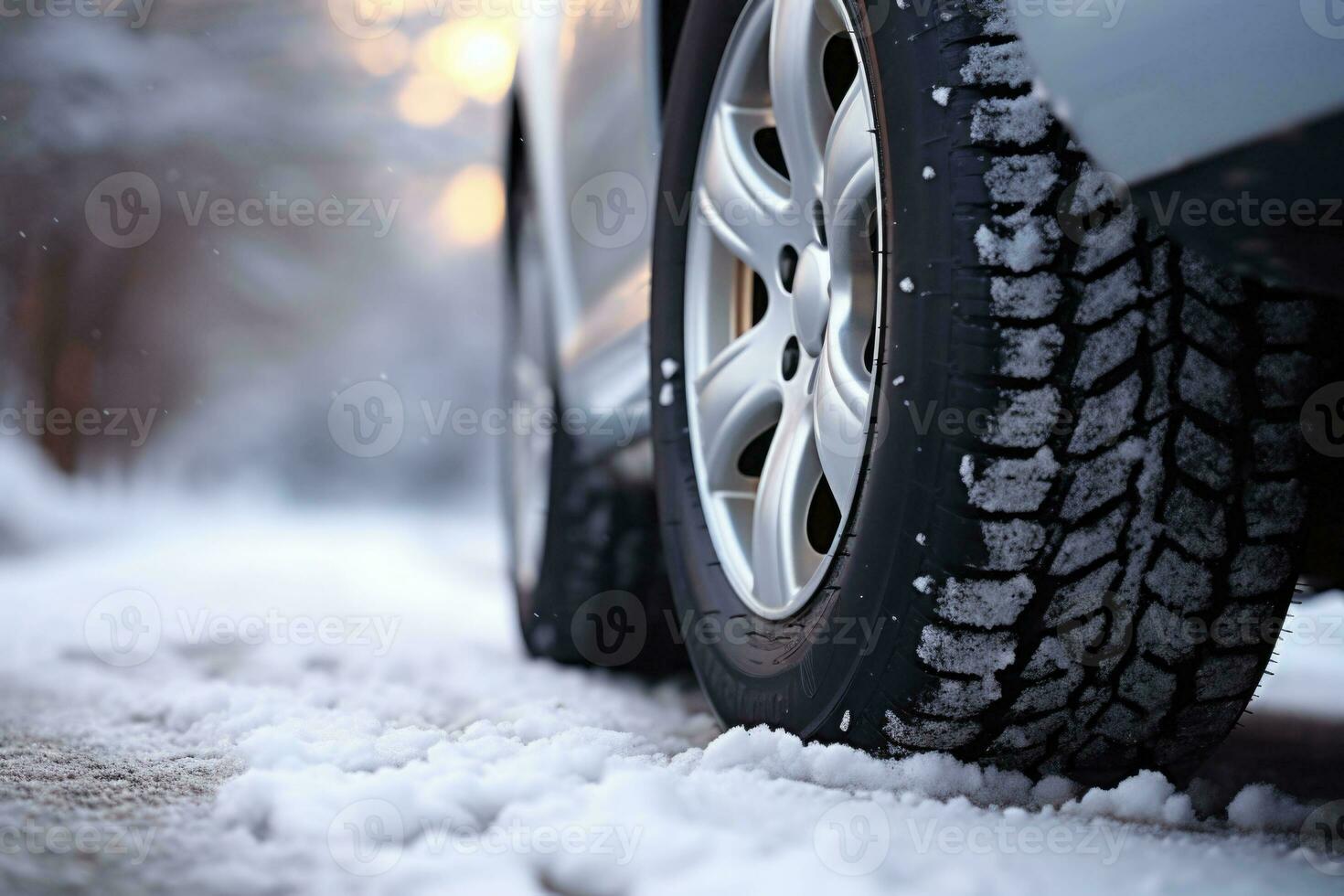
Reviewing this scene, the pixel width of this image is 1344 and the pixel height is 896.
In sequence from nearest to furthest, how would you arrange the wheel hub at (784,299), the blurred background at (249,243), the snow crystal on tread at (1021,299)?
the snow crystal on tread at (1021,299) < the wheel hub at (784,299) < the blurred background at (249,243)

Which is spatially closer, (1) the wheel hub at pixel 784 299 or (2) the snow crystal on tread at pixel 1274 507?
(2) the snow crystal on tread at pixel 1274 507

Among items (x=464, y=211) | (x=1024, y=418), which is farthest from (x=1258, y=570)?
(x=464, y=211)

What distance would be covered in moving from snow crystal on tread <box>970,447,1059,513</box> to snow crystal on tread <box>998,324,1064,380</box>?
0.07 meters

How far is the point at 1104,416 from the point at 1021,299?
121mm

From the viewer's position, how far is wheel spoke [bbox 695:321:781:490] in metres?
1.32

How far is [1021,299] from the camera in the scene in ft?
2.89

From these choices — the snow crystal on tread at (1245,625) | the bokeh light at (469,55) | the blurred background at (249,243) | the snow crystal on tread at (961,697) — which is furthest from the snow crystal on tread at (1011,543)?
the bokeh light at (469,55)

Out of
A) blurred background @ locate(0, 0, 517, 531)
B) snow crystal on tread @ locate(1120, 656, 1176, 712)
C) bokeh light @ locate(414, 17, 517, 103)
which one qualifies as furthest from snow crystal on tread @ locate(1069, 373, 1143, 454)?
bokeh light @ locate(414, 17, 517, 103)

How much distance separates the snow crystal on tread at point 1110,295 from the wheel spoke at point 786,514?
39 cm

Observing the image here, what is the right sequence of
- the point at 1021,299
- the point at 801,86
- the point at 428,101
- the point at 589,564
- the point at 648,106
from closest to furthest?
the point at 1021,299, the point at 801,86, the point at 648,106, the point at 589,564, the point at 428,101

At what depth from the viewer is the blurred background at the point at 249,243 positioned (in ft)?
14.3

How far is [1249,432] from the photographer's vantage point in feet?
3.06

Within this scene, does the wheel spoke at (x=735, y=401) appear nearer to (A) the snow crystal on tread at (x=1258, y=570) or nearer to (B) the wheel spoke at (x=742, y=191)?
(B) the wheel spoke at (x=742, y=191)

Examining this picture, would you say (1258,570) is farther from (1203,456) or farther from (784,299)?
(784,299)
